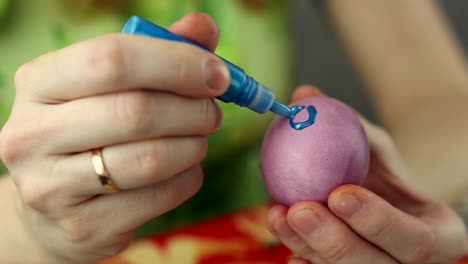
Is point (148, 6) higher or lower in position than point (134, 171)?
higher

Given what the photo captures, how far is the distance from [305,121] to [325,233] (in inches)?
4.0

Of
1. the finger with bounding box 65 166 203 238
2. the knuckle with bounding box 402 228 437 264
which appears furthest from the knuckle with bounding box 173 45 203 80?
the knuckle with bounding box 402 228 437 264

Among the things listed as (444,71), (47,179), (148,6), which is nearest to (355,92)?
(444,71)

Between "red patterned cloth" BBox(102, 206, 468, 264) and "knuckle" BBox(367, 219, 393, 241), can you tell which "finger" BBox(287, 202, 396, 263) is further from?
"red patterned cloth" BBox(102, 206, 468, 264)

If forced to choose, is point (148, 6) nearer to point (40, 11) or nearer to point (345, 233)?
point (40, 11)

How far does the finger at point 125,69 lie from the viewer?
37 cm

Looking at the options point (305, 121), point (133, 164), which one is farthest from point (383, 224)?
point (133, 164)

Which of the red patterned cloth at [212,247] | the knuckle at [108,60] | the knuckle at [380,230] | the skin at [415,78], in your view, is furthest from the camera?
the skin at [415,78]

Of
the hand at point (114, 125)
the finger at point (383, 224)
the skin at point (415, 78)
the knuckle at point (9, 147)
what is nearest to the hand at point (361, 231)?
the finger at point (383, 224)

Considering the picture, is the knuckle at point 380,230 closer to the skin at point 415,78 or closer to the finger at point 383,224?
the finger at point 383,224

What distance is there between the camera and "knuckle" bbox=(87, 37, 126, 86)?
363 mm

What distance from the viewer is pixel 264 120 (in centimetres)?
88

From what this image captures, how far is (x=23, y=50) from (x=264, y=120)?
0.37 m

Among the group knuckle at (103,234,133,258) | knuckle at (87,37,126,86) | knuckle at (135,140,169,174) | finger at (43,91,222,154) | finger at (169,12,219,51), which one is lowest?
knuckle at (103,234,133,258)
